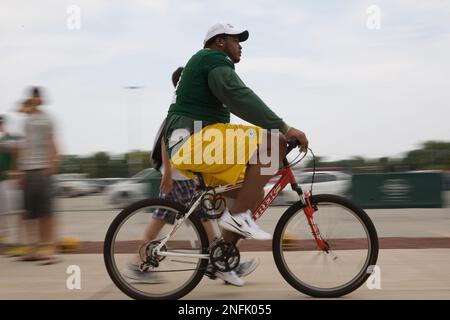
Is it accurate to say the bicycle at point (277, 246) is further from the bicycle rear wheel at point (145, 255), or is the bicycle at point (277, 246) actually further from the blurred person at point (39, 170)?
the blurred person at point (39, 170)

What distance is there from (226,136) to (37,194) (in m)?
2.80

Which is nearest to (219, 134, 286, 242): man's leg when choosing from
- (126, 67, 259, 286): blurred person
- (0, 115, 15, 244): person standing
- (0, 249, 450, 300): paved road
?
(126, 67, 259, 286): blurred person

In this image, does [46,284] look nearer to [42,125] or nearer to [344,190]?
[42,125]

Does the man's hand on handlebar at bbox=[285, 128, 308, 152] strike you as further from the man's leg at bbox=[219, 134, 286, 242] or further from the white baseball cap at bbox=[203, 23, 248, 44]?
the white baseball cap at bbox=[203, 23, 248, 44]

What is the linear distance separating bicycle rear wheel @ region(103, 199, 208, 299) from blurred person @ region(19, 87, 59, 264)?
2.10m

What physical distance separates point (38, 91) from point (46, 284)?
2.01m

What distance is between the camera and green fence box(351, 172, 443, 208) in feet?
41.2

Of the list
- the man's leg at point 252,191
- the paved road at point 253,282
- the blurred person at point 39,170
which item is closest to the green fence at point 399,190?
the paved road at point 253,282

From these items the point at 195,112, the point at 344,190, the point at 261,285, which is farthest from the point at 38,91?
the point at 344,190

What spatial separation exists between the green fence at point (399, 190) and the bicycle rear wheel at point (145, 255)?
30.5 feet

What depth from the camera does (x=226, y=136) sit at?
3971 millimetres

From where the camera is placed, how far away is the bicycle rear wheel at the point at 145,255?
3990mm

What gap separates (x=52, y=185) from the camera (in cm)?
616
